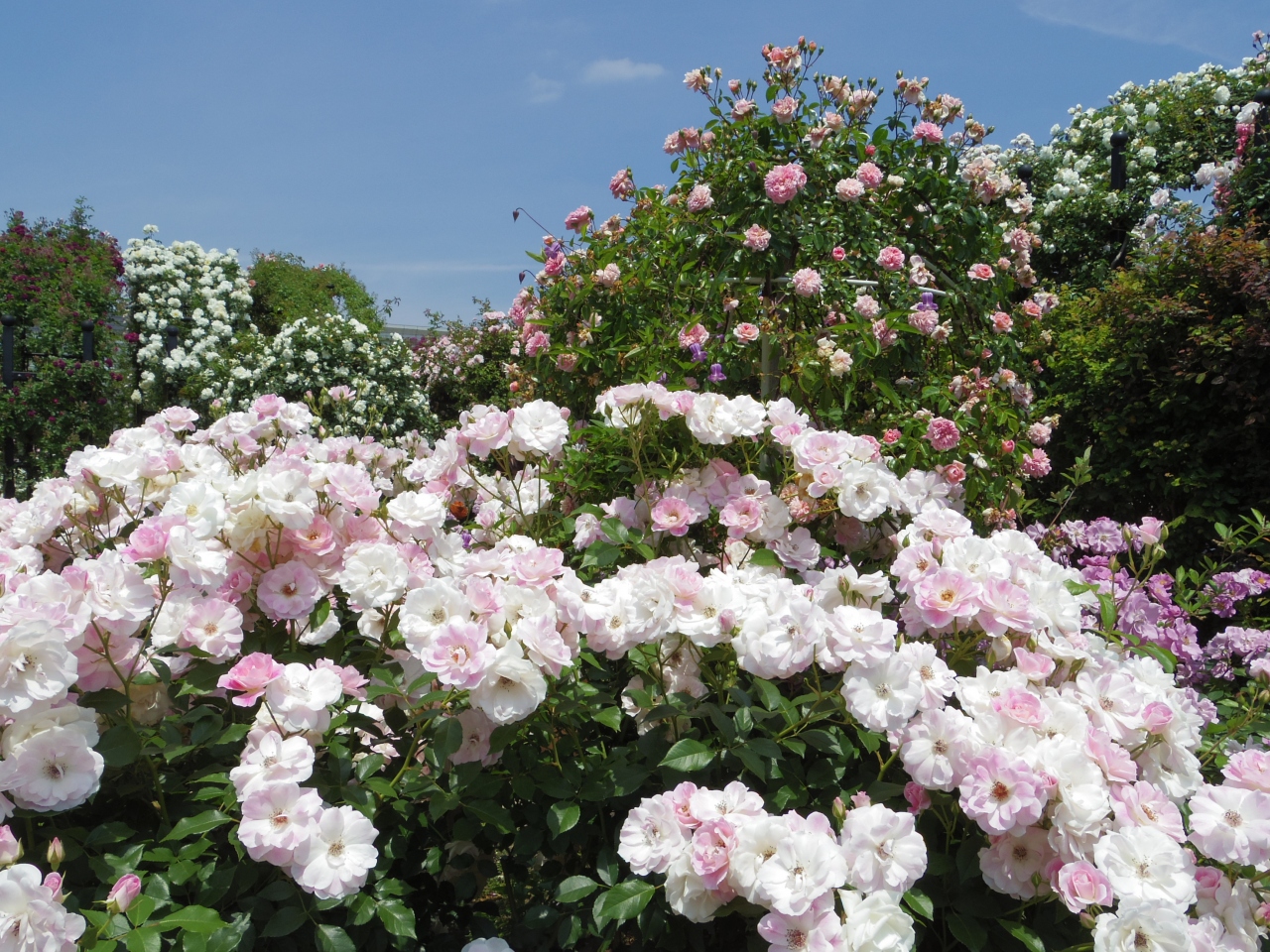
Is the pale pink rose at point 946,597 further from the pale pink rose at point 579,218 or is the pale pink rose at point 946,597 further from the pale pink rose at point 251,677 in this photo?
the pale pink rose at point 579,218

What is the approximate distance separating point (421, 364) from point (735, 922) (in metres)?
10.3

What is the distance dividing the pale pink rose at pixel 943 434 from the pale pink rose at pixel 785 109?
126 cm

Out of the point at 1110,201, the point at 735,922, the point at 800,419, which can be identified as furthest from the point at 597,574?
the point at 1110,201

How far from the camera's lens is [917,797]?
1.40 metres

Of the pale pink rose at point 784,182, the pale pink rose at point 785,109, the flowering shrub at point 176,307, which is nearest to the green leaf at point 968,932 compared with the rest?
the pale pink rose at point 784,182

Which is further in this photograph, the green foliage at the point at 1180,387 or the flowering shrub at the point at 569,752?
the green foliage at the point at 1180,387

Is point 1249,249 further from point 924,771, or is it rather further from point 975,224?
point 924,771

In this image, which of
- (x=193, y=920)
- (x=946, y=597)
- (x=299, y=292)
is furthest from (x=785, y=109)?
(x=299, y=292)

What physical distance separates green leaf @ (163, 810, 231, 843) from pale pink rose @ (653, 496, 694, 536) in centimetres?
107

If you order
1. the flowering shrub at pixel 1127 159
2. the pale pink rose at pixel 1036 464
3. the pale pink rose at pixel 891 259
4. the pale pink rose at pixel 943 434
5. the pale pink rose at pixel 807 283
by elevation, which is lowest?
the pale pink rose at pixel 1036 464

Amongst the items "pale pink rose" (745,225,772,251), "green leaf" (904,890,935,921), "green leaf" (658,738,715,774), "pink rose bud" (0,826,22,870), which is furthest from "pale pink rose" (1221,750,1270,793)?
"pale pink rose" (745,225,772,251)

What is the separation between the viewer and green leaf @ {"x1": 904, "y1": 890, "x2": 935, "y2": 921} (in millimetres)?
1237

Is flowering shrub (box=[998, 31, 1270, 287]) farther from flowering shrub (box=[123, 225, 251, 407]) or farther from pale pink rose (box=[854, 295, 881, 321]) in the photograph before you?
flowering shrub (box=[123, 225, 251, 407])

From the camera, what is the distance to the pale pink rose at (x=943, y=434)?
2633 millimetres
